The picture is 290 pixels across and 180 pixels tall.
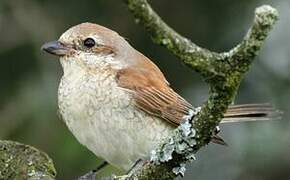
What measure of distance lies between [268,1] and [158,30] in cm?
374

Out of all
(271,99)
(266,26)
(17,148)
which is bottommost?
(17,148)

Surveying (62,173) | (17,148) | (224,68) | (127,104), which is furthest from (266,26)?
(62,173)

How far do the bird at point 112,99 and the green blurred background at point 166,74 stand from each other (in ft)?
3.50

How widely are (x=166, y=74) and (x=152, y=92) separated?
154cm

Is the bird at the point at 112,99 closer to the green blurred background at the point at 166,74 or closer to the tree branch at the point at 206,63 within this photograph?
the green blurred background at the point at 166,74

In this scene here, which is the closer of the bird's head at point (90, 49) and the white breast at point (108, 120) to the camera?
the white breast at point (108, 120)

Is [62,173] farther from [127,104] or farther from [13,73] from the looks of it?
[127,104]

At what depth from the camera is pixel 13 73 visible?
233 inches

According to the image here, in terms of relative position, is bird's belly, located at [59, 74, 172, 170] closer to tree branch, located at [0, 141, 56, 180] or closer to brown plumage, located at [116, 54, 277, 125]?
brown plumage, located at [116, 54, 277, 125]

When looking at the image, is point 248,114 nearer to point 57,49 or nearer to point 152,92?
point 152,92

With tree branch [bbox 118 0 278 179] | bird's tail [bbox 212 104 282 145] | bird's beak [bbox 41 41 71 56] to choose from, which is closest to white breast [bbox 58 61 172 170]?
bird's beak [bbox 41 41 71 56]

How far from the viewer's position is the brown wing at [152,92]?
4457 millimetres

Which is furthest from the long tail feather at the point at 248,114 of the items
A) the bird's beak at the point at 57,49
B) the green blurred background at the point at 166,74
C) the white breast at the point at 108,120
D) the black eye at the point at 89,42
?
the bird's beak at the point at 57,49

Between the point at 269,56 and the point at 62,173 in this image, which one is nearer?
the point at 62,173
